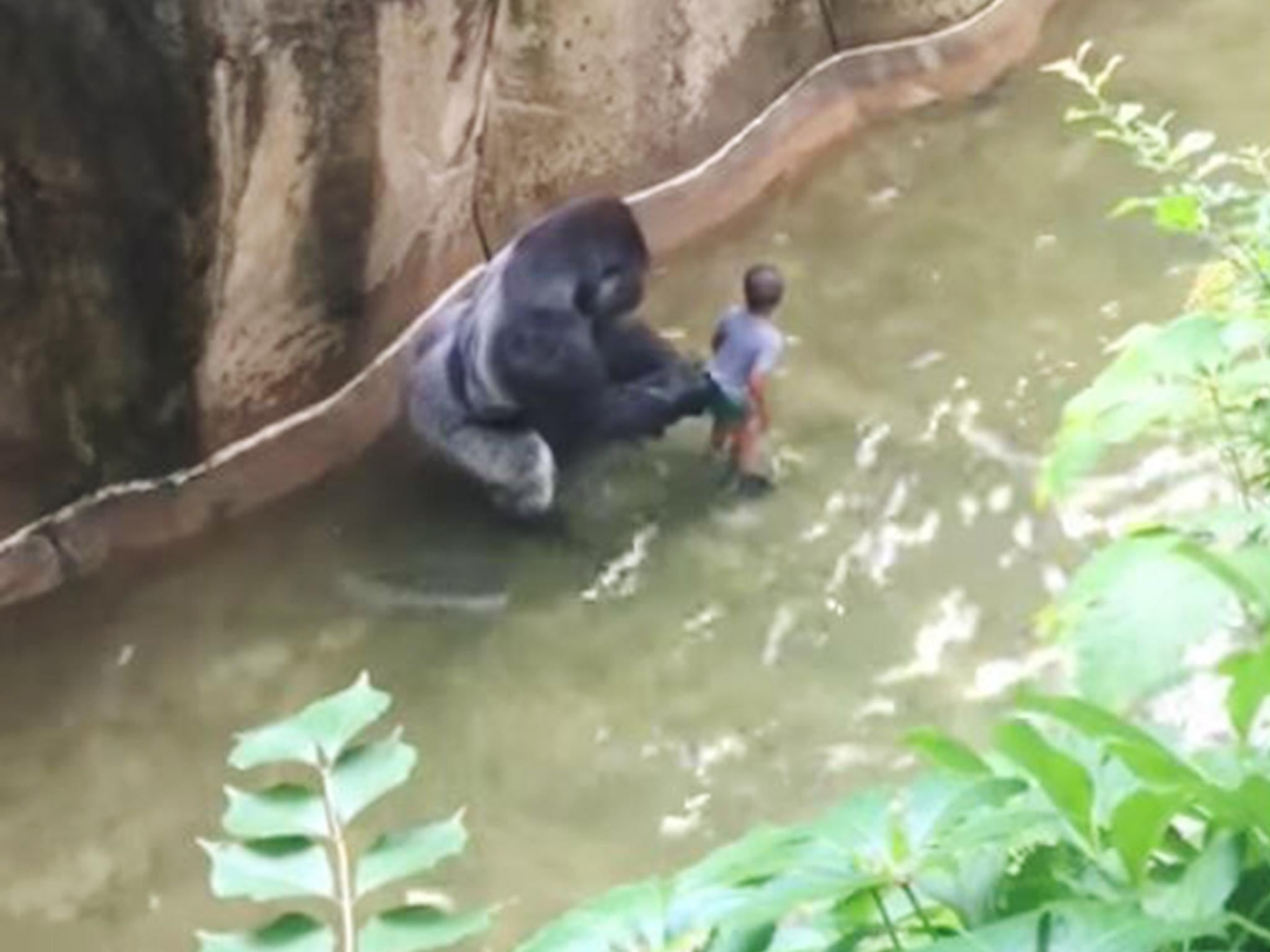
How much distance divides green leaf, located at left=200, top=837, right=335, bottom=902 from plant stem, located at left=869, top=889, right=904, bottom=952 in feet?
0.75

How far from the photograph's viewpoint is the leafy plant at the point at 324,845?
3.62ft

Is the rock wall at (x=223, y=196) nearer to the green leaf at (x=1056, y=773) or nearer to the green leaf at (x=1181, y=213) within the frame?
the green leaf at (x=1181, y=213)

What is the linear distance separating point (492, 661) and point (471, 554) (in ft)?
1.12

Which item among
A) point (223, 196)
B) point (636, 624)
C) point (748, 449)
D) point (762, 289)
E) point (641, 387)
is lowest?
point (636, 624)

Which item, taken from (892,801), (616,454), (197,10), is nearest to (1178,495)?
(616,454)

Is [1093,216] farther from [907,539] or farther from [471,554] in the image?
Answer: [471,554]

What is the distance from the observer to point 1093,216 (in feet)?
17.5

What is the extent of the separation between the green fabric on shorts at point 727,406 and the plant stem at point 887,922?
3.49 metres

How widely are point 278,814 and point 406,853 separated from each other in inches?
2.3

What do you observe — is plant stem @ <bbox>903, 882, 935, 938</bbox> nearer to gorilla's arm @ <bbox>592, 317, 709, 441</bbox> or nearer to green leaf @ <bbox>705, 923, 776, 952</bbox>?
green leaf @ <bbox>705, 923, 776, 952</bbox>

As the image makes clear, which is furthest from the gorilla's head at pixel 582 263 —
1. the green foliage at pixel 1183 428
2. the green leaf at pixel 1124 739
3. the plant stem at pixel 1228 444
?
the green leaf at pixel 1124 739

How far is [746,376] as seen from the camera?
179 inches

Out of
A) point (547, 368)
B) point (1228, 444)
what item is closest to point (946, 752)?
point (1228, 444)

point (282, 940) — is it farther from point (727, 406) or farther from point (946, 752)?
point (727, 406)
